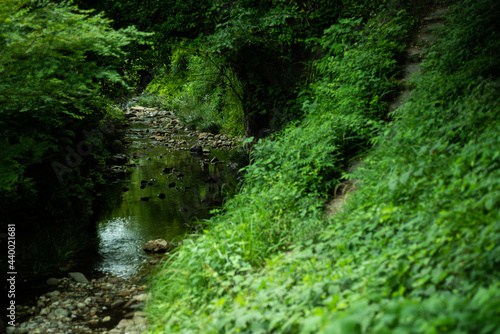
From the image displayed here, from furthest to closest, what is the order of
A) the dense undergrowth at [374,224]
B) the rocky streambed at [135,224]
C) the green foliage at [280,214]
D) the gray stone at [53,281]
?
the gray stone at [53,281]
the rocky streambed at [135,224]
the green foliage at [280,214]
the dense undergrowth at [374,224]

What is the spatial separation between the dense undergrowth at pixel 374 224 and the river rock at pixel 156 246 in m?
1.66

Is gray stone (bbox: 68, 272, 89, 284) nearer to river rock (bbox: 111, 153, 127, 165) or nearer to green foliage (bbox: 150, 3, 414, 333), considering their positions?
green foliage (bbox: 150, 3, 414, 333)

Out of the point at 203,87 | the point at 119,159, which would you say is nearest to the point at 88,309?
the point at 119,159

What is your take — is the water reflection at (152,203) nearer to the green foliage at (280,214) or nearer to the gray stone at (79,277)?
the gray stone at (79,277)

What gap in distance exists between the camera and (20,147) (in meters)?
4.82

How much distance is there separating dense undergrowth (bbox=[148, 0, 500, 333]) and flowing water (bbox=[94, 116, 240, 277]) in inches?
67.2

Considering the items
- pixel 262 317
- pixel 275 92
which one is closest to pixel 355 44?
pixel 275 92

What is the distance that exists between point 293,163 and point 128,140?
1059 cm

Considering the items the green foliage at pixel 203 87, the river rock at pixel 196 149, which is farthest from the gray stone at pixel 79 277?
the river rock at pixel 196 149

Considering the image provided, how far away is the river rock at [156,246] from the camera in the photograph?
20.8 ft

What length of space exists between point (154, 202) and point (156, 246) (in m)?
2.34

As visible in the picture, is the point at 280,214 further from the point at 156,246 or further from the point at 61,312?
the point at 61,312

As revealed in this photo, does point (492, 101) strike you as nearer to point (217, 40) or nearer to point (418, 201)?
point (418, 201)

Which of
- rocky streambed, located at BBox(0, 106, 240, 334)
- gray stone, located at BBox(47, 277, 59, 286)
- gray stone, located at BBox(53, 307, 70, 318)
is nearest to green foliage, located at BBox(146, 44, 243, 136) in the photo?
rocky streambed, located at BBox(0, 106, 240, 334)
